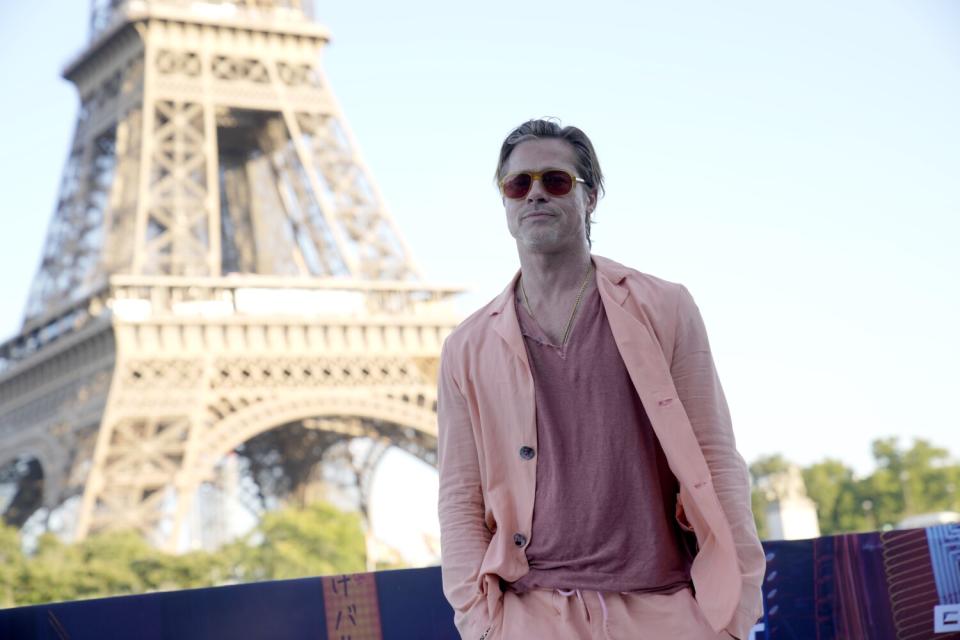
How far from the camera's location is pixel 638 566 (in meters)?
2.86

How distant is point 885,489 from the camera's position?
45.1 meters

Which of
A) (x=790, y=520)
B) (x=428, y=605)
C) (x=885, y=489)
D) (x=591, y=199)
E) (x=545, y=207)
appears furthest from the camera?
(x=885, y=489)

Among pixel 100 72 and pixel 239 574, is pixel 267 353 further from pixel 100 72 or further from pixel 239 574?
pixel 100 72

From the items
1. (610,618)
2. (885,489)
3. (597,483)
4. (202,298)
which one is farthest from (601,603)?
(885,489)

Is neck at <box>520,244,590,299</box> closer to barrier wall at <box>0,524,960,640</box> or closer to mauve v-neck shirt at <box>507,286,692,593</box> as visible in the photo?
mauve v-neck shirt at <box>507,286,692,593</box>

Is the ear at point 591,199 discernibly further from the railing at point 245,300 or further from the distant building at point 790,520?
the railing at point 245,300

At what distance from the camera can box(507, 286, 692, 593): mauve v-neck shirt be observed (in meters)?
2.86

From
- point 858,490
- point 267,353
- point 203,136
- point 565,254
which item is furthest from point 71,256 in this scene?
point 565,254

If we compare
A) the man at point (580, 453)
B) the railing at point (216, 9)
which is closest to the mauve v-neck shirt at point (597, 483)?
the man at point (580, 453)

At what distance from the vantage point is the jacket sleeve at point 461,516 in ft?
9.71

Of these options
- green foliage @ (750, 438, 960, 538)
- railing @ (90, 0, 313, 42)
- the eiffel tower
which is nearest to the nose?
the eiffel tower

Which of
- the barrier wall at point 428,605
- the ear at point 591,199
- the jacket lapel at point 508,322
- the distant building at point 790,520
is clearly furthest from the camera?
the distant building at point 790,520

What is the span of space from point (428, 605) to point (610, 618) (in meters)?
2.30

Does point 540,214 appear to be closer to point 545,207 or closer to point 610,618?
point 545,207
